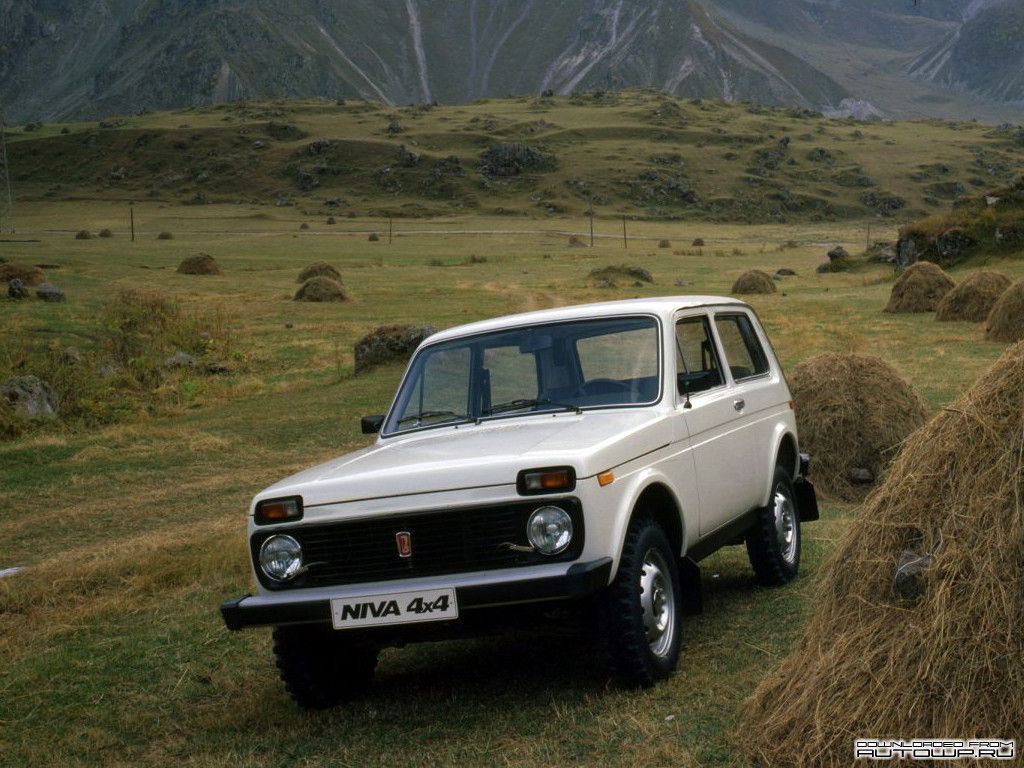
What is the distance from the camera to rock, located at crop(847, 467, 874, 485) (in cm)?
1307

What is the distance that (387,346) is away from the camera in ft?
82.7

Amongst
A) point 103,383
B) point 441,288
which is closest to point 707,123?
point 441,288

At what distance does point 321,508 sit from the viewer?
6070 millimetres

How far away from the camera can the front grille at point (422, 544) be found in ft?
19.0

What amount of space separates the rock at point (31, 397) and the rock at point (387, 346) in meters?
6.72

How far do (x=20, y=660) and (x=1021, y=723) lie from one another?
6101 mm

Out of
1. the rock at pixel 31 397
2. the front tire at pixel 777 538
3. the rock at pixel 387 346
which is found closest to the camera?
the front tire at pixel 777 538

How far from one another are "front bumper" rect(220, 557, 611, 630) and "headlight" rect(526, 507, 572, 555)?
10 centimetres


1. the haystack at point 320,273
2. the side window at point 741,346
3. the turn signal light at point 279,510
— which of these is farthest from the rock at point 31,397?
the haystack at point 320,273

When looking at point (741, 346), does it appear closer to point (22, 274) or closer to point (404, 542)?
Answer: point (404, 542)

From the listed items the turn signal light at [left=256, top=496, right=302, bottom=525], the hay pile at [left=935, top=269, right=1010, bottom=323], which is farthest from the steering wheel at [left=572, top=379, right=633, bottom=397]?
the hay pile at [left=935, top=269, right=1010, bottom=323]

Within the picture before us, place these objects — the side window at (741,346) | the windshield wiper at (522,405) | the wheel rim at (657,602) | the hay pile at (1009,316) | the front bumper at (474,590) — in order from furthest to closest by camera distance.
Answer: the hay pile at (1009,316) < the side window at (741,346) < the windshield wiper at (522,405) < the wheel rim at (657,602) < the front bumper at (474,590)

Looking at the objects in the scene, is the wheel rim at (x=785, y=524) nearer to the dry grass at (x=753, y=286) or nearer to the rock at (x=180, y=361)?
the rock at (x=180, y=361)

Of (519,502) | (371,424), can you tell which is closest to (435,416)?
(371,424)
